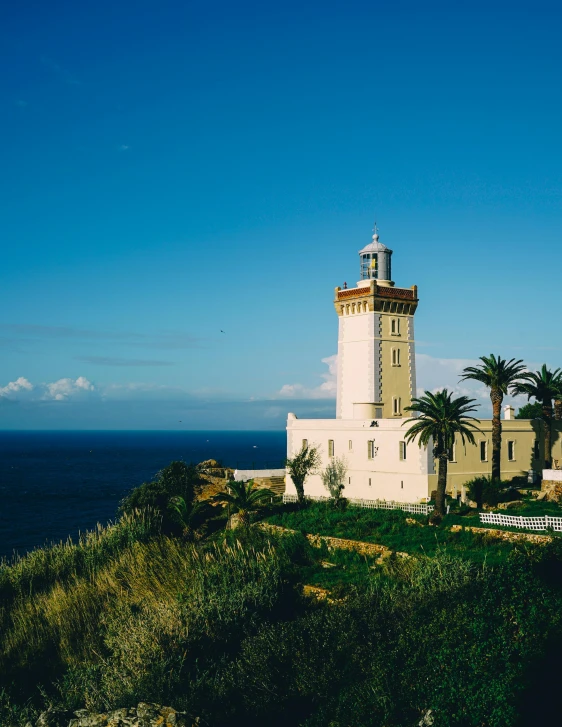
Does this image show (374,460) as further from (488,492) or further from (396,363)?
(396,363)

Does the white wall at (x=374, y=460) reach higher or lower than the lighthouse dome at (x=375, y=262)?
lower

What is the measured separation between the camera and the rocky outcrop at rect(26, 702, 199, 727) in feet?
52.3

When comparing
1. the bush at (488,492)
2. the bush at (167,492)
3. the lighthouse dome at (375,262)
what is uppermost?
the lighthouse dome at (375,262)

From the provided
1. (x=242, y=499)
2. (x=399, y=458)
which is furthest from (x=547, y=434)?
(x=242, y=499)

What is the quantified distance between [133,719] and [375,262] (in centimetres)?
3736

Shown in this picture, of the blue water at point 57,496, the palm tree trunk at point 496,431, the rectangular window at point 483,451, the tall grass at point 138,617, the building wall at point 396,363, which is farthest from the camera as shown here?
the blue water at point 57,496

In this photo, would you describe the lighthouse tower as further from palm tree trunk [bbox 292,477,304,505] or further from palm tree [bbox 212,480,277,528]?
palm tree [bbox 212,480,277,528]

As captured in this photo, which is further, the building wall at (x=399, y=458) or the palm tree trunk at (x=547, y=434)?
the palm tree trunk at (x=547, y=434)

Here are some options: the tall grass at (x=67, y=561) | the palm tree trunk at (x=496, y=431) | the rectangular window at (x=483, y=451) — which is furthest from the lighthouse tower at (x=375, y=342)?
the tall grass at (x=67, y=561)

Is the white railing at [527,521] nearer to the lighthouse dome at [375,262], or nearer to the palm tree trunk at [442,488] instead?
the palm tree trunk at [442,488]

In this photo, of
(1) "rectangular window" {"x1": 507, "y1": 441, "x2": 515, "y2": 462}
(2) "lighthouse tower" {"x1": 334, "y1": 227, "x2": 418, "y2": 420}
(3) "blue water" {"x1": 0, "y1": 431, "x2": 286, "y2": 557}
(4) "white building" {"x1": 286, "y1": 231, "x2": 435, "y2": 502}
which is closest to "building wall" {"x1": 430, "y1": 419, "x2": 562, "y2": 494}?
(1) "rectangular window" {"x1": 507, "y1": 441, "x2": 515, "y2": 462}

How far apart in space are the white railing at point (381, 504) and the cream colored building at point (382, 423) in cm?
43

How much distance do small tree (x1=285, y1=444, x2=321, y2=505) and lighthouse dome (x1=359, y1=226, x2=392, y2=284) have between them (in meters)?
12.7

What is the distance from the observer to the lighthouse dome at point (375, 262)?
48.7m
